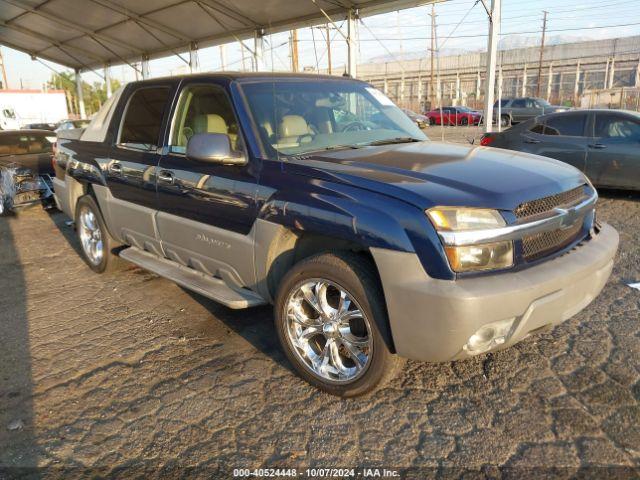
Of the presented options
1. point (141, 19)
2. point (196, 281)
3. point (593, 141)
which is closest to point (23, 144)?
point (141, 19)

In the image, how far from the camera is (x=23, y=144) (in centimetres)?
982

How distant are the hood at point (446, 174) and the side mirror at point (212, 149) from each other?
44 centimetres

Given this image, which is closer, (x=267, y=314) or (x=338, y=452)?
(x=338, y=452)

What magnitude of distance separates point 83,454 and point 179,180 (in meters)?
1.96

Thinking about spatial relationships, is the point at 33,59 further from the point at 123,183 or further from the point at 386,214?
the point at 386,214

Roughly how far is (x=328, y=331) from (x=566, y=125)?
7388 millimetres

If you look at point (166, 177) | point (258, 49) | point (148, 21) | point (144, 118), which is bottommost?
point (166, 177)

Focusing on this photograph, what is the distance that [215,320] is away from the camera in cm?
404

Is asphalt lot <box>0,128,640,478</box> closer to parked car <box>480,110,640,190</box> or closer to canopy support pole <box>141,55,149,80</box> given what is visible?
parked car <box>480,110,640,190</box>

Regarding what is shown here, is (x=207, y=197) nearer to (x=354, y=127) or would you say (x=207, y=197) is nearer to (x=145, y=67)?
(x=354, y=127)

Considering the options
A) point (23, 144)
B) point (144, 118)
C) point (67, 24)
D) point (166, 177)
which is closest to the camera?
point (166, 177)

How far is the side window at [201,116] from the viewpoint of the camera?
357 cm

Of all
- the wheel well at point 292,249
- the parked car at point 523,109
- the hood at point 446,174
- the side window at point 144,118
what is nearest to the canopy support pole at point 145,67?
the side window at point 144,118

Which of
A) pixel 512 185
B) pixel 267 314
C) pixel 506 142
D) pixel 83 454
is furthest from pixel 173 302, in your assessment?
pixel 506 142
